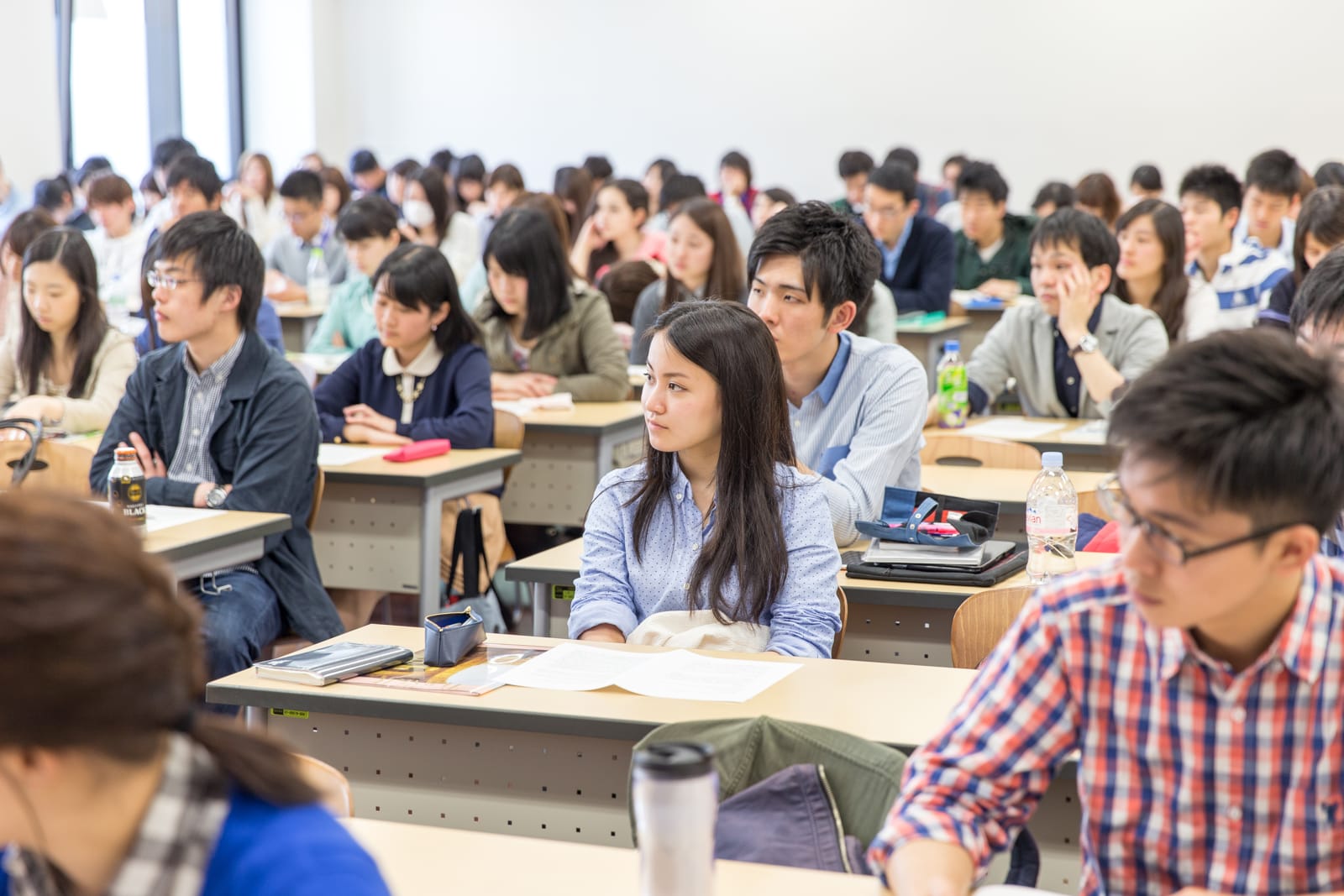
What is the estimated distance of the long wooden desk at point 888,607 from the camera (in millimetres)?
2713

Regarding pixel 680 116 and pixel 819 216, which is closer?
pixel 819 216

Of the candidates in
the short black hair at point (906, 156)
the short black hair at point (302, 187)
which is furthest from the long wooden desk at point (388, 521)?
the short black hair at point (906, 156)

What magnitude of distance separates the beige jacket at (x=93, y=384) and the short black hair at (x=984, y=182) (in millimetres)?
4897

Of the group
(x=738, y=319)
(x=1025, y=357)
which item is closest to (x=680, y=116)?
(x=1025, y=357)

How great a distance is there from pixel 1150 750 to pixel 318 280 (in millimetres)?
6859

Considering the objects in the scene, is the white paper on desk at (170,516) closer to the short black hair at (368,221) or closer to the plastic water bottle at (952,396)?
the plastic water bottle at (952,396)

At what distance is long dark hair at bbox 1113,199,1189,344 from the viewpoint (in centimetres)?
492

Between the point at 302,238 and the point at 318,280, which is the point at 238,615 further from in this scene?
the point at 302,238

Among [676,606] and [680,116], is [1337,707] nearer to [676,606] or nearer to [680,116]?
[676,606]

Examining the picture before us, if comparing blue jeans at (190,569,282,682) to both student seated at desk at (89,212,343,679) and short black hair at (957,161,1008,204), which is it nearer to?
student seated at desk at (89,212,343,679)

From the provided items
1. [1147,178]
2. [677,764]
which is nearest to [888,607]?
[677,764]

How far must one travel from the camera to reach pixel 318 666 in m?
2.15

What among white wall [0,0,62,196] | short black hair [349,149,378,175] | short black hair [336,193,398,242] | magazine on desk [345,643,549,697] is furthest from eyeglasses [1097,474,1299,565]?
short black hair [349,149,378,175]

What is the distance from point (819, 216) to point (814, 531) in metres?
1.03
